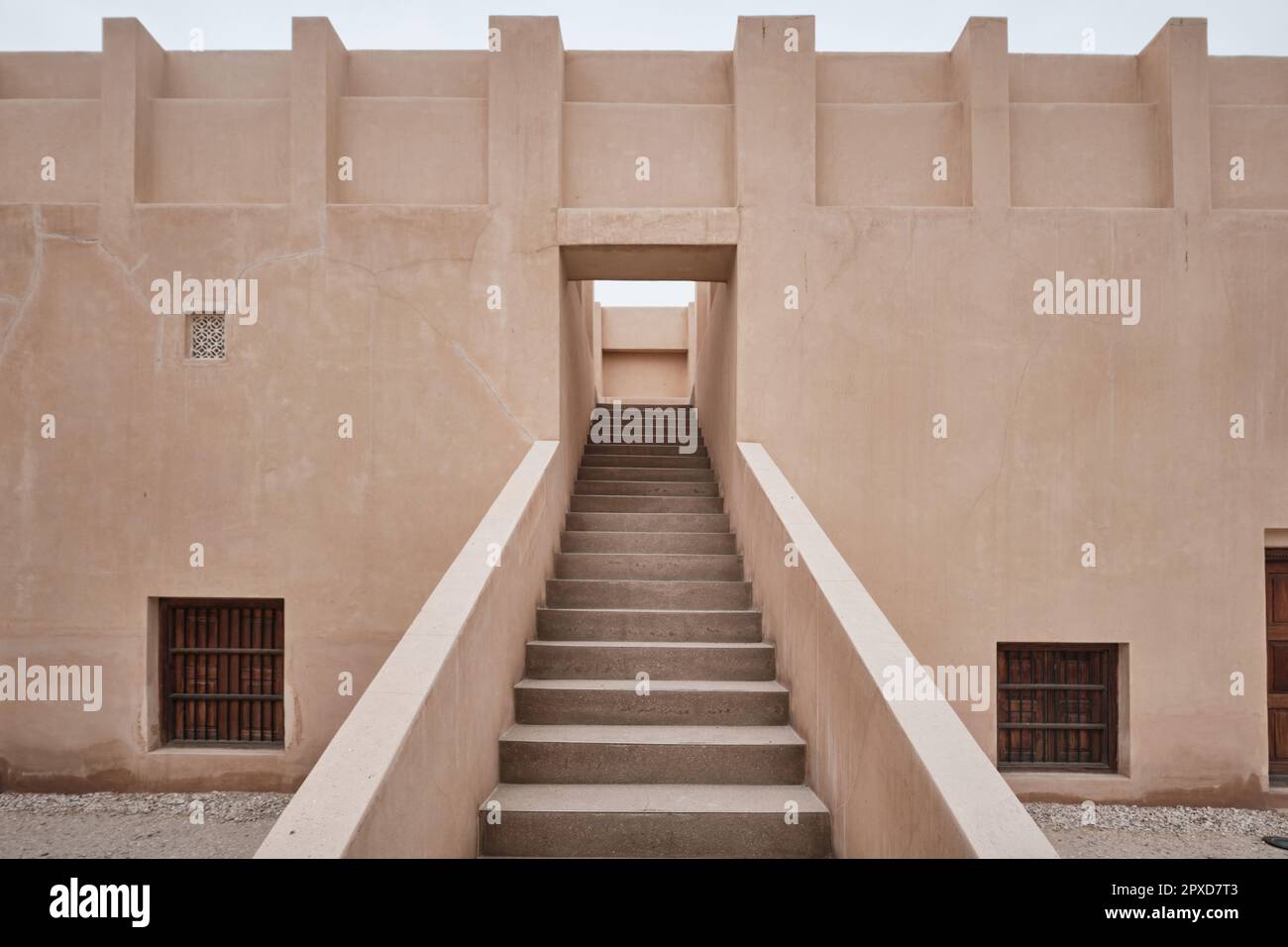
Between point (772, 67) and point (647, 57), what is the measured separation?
1.16 m

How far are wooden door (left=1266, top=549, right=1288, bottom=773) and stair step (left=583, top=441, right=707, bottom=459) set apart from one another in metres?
5.08

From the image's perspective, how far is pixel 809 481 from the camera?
6977 mm

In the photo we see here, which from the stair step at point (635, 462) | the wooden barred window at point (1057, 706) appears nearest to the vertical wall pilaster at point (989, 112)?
the stair step at point (635, 462)

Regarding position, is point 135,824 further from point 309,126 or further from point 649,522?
point 309,126

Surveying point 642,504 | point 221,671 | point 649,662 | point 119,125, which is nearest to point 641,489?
point 642,504

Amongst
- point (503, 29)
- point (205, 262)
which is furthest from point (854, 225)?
point (205, 262)

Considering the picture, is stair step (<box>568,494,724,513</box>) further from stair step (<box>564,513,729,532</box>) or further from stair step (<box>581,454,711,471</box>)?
stair step (<box>581,454,711,471</box>)

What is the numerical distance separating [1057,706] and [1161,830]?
108cm

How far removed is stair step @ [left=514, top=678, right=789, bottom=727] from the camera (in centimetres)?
474

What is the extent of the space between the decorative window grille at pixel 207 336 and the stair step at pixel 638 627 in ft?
12.3

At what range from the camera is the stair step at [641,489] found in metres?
7.92

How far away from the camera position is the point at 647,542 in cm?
670

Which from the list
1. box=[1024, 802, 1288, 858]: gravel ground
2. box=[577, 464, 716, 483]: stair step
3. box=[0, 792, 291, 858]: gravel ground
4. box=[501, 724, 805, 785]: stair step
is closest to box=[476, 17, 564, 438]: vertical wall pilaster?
box=[577, 464, 716, 483]: stair step

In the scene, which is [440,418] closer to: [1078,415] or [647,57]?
[647,57]
